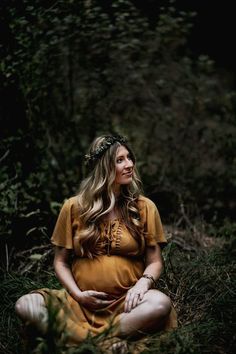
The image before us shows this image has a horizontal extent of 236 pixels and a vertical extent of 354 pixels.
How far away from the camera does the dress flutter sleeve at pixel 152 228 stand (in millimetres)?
3789

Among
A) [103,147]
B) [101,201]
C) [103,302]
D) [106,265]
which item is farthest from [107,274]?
[103,147]

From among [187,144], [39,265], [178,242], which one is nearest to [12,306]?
[39,265]

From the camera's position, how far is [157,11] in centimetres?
769

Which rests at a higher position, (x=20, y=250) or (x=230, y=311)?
(x=230, y=311)

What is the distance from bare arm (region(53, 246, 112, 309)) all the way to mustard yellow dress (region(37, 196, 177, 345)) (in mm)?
48

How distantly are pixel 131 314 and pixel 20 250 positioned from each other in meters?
2.26

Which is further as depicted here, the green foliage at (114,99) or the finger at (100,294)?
the green foliage at (114,99)

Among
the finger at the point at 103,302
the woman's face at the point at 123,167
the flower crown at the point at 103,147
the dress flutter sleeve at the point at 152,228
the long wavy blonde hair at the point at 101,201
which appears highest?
the flower crown at the point at 103,147

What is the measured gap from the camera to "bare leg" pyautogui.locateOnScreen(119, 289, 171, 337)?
3426mm

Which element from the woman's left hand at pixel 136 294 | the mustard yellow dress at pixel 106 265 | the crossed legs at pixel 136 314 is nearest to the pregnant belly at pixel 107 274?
the mustard yellow dress at pixel 106 265

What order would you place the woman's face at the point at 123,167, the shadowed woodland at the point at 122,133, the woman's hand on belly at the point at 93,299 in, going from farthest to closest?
the shadowed woodland at the point at 122,133 → the woman's face at the point at 123,167 → the woman's hand on belly at the point at 93,299

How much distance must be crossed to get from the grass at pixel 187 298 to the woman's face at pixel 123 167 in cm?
109

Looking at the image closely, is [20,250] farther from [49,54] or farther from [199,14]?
[199,14]

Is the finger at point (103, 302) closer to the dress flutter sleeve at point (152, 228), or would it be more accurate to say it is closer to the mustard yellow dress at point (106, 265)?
the mustard yellow dress at point (106, 265)
